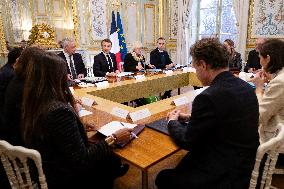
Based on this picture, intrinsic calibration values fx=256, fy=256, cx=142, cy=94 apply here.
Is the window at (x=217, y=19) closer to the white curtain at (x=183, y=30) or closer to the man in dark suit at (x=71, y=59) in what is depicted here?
the white curtain at (x=183, y=30)

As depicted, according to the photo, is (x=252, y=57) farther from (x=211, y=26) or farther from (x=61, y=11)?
(x=61, y=11)

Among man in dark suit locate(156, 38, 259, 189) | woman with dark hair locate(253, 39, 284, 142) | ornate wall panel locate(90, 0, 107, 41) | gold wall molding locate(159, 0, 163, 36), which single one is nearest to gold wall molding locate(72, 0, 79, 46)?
ornate wall panel locate(90, 0, 107, 41)

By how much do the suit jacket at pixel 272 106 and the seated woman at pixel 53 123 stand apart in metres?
1.24

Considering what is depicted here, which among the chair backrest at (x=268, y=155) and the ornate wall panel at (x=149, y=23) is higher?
the ornate wall panel at (x=149, y=23)

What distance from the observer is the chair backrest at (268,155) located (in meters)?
1.17

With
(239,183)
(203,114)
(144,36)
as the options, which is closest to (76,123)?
(203,114)

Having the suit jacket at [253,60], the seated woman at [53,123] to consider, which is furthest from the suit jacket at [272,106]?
the suit jacket at [253,60]

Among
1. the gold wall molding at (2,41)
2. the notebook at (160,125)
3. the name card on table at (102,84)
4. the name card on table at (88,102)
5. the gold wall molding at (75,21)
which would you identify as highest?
the gold wall molding at (75,21)

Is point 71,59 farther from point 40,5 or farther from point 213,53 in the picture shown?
point 213,53

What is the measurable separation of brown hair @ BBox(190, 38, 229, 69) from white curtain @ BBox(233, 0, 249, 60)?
15.6 feet

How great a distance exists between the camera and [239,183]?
133 cm

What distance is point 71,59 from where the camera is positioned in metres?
4.41

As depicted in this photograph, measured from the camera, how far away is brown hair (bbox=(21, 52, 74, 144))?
1.24 metres

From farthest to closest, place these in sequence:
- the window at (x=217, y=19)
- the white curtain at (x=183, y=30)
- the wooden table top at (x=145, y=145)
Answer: the white curtain at (x=183, y=30), the window at (x=217, y=19), the wooden table top at (x=145, y=145)
